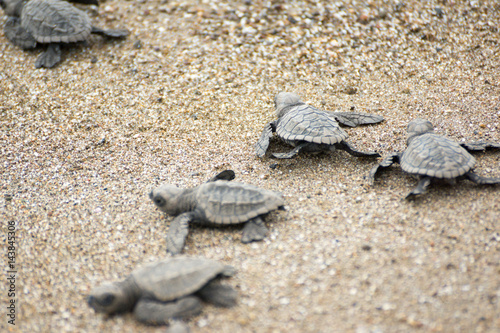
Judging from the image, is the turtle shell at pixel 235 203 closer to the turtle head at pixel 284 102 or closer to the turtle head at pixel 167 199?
the turtle head at pixel 167 199

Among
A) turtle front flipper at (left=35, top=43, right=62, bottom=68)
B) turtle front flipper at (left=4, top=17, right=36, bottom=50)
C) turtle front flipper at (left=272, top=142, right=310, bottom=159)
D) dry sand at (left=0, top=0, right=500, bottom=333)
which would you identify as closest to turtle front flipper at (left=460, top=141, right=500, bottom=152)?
dry sand at (left=0, top=0, right=500, bottom=333)

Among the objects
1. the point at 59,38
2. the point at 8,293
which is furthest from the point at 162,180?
the point at 59,38

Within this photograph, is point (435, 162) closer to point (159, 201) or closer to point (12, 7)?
point (159, 201)

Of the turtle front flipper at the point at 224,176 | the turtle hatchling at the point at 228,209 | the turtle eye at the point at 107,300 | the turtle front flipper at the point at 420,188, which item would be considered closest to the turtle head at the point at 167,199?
the turtle hatchling at the point at 228,209

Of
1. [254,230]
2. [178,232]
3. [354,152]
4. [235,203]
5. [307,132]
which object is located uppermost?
[307,132]

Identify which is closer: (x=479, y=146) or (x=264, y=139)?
(x=479, y=146)

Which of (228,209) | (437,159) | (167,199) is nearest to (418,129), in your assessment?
(437,159)
